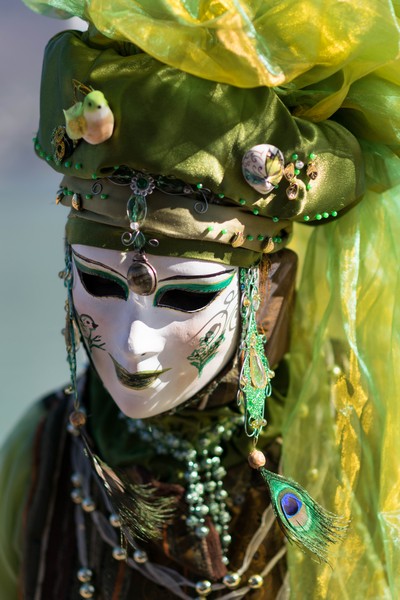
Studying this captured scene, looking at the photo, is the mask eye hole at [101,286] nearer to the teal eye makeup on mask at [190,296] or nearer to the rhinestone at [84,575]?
the teal eye makeup on mask at [190,296]

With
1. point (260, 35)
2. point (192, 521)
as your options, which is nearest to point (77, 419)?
point (192, 521)

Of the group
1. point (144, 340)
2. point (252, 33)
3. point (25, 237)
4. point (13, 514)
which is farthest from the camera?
point (25, 237)

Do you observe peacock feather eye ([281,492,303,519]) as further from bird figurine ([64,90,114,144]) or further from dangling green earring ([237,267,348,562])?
bird figurine ([64,90,114,144])

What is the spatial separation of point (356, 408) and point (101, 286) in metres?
0.38

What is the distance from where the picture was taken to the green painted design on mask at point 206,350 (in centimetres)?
115

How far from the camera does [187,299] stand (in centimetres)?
114

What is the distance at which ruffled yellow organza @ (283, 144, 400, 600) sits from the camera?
3.88 feet

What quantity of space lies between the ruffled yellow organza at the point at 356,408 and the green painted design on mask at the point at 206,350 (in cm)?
17

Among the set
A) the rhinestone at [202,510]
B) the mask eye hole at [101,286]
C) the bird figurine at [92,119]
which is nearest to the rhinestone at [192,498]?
the rhinestone at [202,510]

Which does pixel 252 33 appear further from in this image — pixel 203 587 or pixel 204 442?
pixel 203 587

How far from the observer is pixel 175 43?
102 cm

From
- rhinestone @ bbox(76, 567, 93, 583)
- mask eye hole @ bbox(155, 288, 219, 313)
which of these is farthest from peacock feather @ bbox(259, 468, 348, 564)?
rhinestone @ bbox(76, 567, 93, 583)

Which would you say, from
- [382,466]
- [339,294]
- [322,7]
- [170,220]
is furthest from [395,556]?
[322,7]

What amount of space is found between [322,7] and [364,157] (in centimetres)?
24
